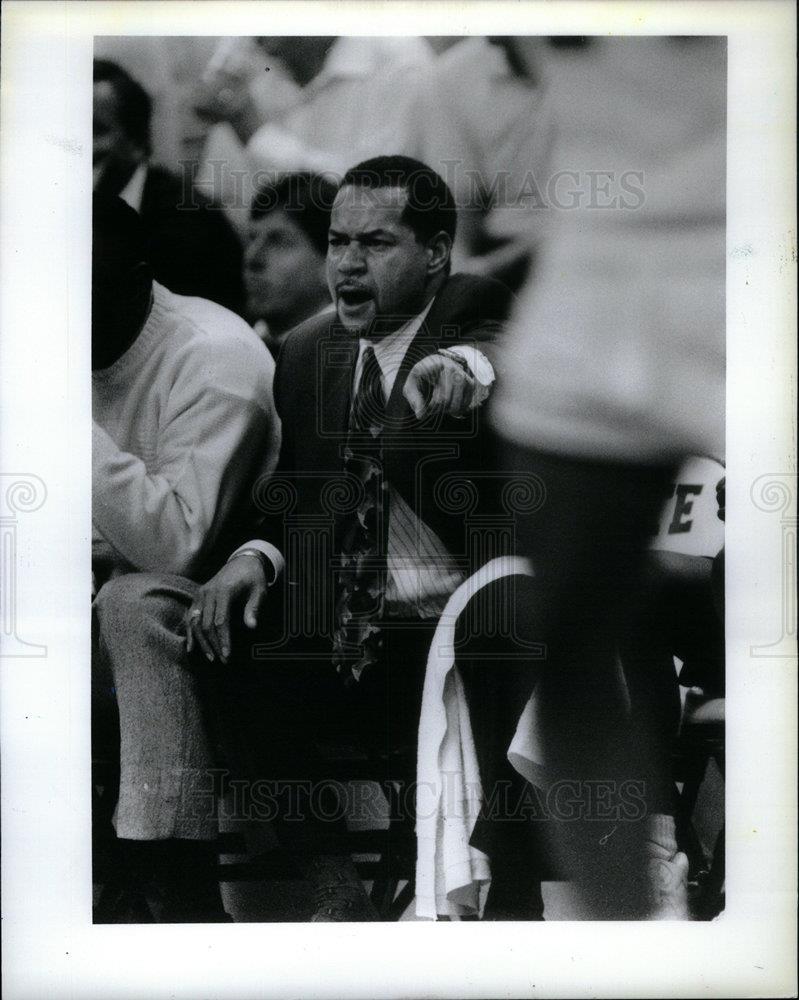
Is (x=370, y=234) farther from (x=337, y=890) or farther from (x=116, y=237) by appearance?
(x=337, y=890)

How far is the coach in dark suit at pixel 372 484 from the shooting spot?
10.3 feet

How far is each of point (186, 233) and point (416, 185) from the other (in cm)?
67

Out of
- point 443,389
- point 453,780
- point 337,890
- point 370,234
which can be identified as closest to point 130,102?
point 370,234

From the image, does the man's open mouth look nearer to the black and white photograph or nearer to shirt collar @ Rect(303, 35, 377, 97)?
the black and white photograph

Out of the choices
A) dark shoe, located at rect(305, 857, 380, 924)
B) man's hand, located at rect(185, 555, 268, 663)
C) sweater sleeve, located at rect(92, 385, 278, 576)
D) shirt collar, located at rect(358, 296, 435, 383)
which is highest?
shirt collar, located at rect(358, 296, 435, 383)

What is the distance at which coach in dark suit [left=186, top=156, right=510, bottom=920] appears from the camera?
3.13m

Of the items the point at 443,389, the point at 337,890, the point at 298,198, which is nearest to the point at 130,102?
the point at 298,198

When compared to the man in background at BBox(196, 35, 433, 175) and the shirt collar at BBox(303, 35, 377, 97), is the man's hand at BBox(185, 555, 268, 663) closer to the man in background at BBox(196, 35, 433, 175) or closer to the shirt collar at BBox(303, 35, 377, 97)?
the man in background at BBox(196, 35, 433, 175)

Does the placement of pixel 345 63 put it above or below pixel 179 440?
above

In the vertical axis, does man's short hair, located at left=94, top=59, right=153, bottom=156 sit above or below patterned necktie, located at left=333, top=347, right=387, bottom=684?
above

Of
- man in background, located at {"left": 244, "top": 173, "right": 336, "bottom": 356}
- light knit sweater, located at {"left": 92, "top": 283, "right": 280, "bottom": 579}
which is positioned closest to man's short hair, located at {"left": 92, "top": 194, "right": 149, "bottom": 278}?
light knit sweater, located at {"left": 92, "top": 283, "right": 280, "bottom": 579}

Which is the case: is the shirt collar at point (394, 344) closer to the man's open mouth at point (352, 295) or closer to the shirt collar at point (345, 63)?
the man's open mouth at point (352, 295)

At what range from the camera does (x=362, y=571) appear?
3135 millimetres

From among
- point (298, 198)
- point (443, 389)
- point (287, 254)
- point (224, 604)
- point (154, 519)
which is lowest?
point (224, 604)
